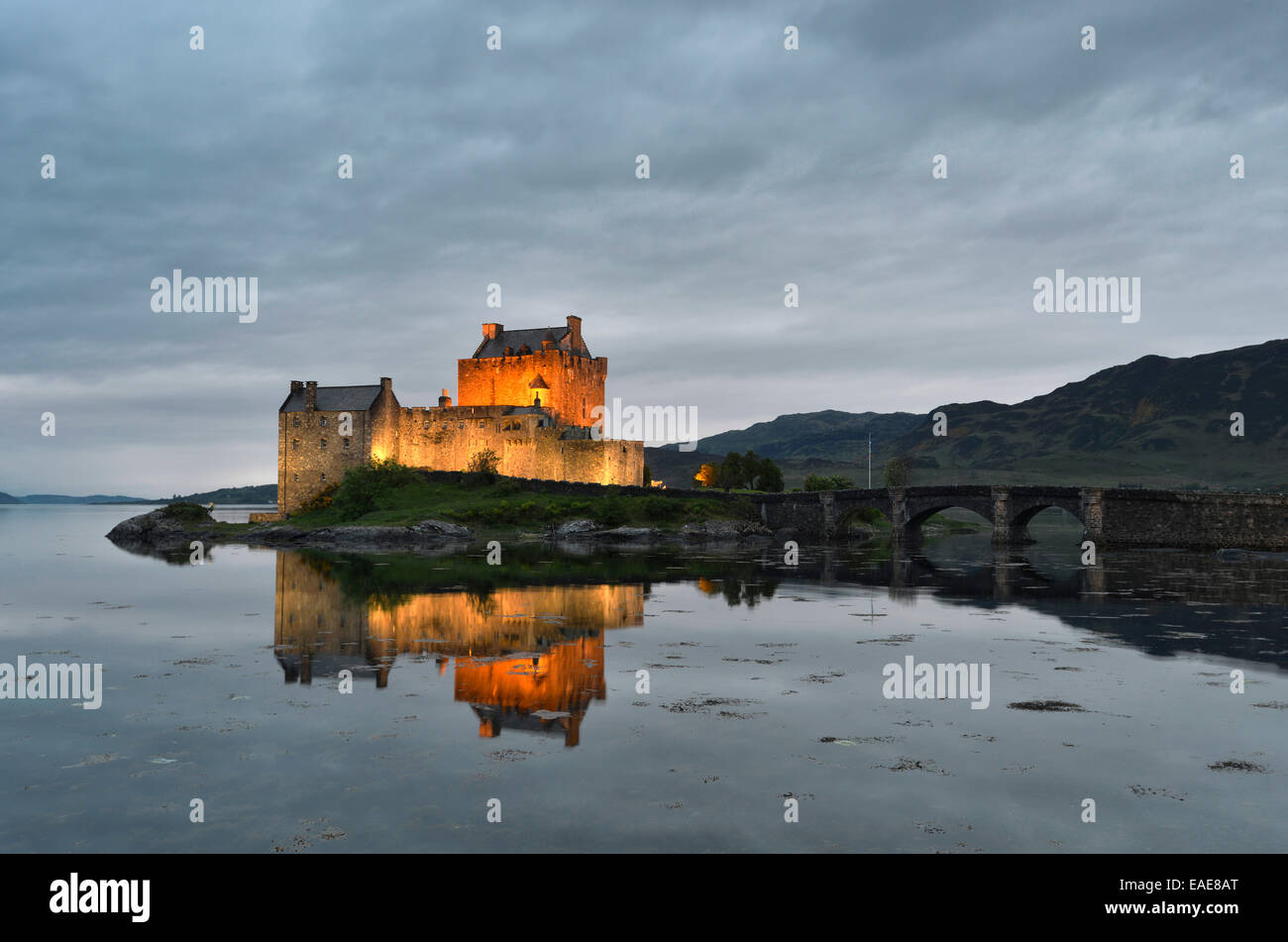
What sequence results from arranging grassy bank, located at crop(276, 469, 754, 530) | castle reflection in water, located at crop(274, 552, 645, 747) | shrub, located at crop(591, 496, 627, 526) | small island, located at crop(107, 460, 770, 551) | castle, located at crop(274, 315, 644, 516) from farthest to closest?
1. castle, located at crop(274, 315, 644, 516)
2. shrub, located at crop(591, 496, 627, 526)
3. grassy bank, located at crop(276, 469, 754, 530)
4. small island, located at crop(107, 460, 770, 551)
5. castle reflection in water, located at crop(274, 552, 645, 747)

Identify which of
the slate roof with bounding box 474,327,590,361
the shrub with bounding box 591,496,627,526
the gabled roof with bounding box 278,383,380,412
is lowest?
the shrub with bounding box 591,496,627,526

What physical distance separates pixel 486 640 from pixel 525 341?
8560 cm

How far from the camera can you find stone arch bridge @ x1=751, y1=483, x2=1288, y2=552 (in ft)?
213

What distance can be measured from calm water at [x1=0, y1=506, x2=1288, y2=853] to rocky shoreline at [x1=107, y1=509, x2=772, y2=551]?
37889 millimetres

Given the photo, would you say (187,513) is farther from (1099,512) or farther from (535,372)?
(1099,512)

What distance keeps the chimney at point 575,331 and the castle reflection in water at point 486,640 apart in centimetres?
7311

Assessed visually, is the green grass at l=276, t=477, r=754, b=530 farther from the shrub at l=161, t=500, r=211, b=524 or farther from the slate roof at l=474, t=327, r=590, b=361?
the slate roof at l=474, t=327, r=590, b=361

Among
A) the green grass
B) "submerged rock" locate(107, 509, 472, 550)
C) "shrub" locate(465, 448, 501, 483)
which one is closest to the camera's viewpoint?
"submerged rock" locate(107, 509, 472, 550)

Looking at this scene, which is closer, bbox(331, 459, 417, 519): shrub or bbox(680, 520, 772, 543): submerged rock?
bbox(331, 459, 417, 519): shrub

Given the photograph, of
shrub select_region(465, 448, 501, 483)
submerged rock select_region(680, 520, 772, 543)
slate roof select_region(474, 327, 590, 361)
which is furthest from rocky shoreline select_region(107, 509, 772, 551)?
slate roof select_region(474, 327, 590, 361)

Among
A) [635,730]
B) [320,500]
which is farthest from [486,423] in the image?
[635,730]

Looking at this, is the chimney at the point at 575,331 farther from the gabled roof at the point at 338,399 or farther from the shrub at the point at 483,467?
the gabled roof at the point at 338,399
